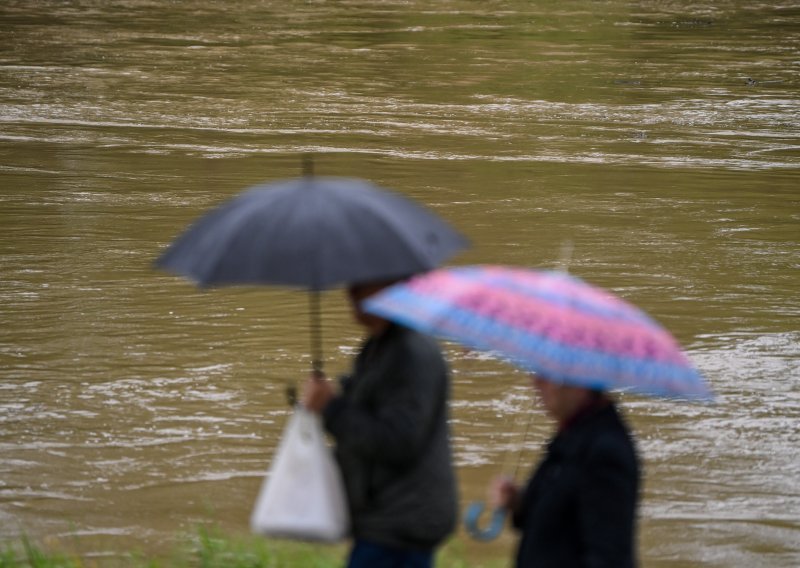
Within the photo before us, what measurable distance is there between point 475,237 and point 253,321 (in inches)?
98.7

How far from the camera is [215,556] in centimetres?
498

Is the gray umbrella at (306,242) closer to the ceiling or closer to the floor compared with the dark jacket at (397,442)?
closer to the ceiling

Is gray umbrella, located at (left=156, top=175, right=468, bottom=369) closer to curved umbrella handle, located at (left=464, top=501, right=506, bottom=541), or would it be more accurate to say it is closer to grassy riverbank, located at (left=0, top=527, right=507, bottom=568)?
curved umbrella handle, located at (left=464, top=501, right=506, bottom=541)

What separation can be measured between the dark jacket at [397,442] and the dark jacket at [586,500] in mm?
341

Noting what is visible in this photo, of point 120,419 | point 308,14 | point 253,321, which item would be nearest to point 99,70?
point 308,14

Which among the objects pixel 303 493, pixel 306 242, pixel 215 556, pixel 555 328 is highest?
pixel 306 242

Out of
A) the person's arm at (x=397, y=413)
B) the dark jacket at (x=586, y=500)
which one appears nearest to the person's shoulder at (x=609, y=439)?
the dark jacket at (x=586, y=500)

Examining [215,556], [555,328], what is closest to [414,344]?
[555,328]

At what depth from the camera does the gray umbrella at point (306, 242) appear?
127 inches

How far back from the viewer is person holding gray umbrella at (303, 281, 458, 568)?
3.30m

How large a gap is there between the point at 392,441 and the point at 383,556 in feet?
1.15

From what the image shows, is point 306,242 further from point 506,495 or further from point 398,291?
point 506,495

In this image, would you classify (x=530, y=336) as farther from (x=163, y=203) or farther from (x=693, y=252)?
(x=163, y=203)

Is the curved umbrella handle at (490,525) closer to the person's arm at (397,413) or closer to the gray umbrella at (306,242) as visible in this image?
the person's arm at (397,413)
